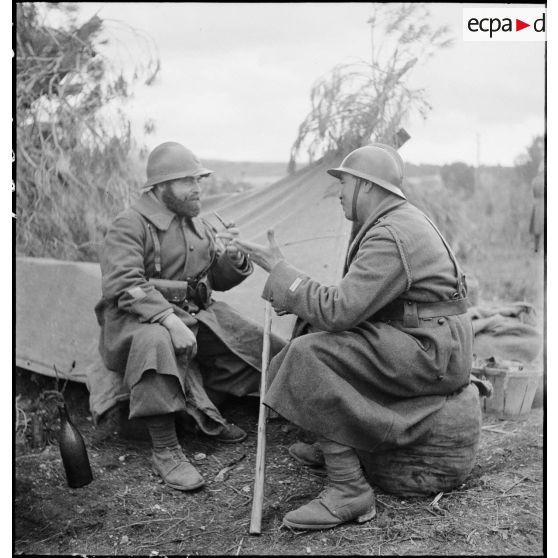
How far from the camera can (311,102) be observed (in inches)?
202

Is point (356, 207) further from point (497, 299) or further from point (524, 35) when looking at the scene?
point (497, 299)

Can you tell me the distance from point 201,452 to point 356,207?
1730mm

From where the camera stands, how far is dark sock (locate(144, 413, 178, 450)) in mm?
3551

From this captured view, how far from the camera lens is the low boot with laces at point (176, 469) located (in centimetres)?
342

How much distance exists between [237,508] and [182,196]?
5.89 ft

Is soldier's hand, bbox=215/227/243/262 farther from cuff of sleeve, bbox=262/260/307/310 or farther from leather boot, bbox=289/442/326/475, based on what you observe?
leather boot, bbox=289/442/326/475

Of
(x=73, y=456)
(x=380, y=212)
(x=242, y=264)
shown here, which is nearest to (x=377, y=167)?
(x=380, y=212)

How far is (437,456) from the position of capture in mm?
3096

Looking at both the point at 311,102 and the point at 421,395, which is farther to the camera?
the point at 311,102

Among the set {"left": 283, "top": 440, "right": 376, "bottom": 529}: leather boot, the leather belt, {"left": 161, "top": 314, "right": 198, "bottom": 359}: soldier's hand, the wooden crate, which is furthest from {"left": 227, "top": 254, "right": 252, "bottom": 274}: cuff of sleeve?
the wooden crate

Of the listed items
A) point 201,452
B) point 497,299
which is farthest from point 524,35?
point 497,299

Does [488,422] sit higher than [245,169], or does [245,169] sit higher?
[245,169]

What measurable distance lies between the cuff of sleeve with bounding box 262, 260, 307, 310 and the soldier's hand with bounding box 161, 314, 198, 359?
65 centimetres

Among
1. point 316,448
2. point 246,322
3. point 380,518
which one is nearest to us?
point 380,518
